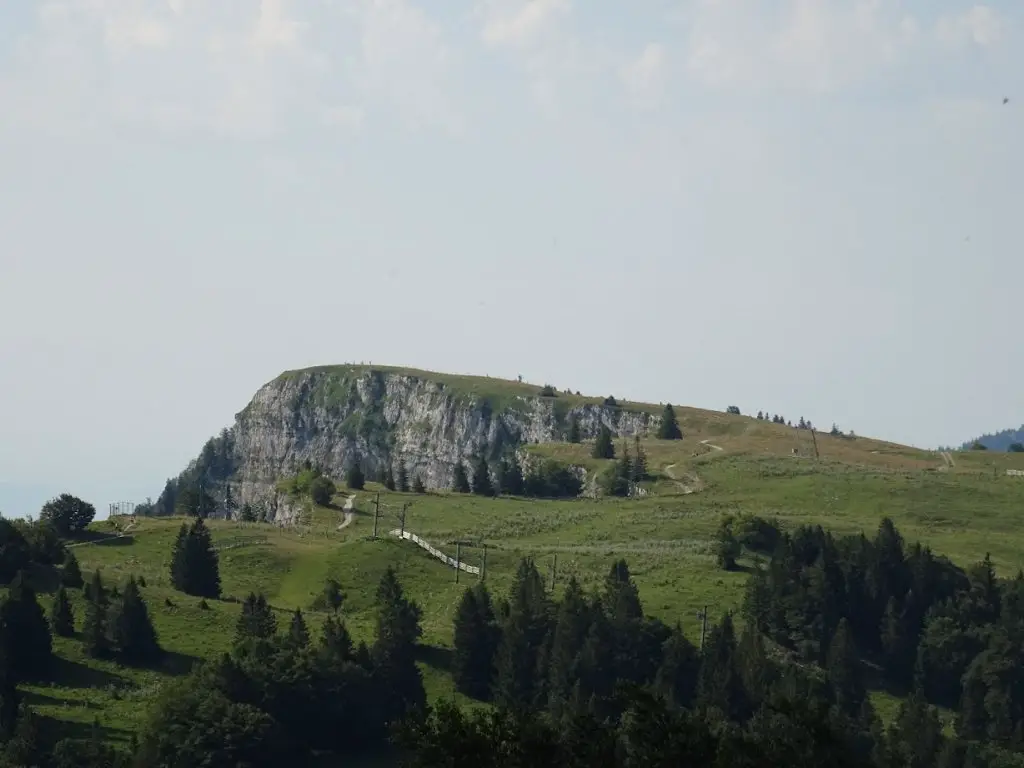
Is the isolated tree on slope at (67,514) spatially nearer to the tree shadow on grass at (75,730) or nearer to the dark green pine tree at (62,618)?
the dark green pine tree at (62,618)

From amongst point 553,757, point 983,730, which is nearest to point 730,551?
point 983,730

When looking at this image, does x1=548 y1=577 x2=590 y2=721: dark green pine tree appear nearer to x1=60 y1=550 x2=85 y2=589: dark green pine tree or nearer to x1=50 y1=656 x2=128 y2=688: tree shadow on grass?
x1=50 y1=656 x2=128 y2=688: tree shadow on grass

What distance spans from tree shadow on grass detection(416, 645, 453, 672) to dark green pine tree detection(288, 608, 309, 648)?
9.99 metres

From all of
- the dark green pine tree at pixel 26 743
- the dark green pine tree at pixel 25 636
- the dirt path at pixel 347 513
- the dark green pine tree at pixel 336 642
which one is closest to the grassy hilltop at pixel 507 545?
the dirt path at pixel 347 513

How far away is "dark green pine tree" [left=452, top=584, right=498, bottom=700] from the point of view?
11281cm

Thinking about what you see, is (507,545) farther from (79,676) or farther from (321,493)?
(79,676)

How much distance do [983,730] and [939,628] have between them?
13.5 meters

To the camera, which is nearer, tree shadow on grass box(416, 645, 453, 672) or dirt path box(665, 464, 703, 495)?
tree shadow on grass box(416, 645, 453, 672)

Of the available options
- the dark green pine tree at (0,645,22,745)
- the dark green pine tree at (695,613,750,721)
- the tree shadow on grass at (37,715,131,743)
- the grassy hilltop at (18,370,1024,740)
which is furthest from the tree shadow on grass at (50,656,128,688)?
the dark green pine tree at (695,613,750,721)

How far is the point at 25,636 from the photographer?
103 meters

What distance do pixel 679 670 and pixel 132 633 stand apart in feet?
125

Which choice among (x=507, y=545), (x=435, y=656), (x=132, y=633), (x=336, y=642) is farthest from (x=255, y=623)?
(x=507, y=545)

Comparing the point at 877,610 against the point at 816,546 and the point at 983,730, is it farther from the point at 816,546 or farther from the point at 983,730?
the point at 983,730

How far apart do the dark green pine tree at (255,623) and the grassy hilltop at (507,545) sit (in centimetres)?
146
